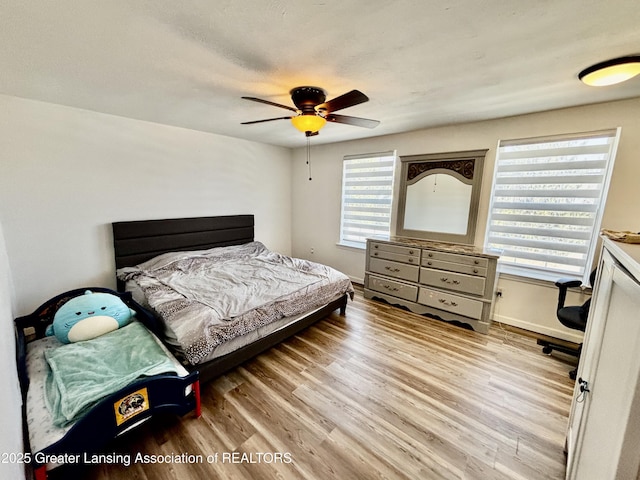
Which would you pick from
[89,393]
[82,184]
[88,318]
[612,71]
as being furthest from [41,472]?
[612,71]

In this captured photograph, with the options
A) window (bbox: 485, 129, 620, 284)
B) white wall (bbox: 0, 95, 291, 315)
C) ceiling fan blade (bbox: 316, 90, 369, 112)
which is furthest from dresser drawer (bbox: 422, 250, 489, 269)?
white wall (bbox: 0, 95, 291, 315)

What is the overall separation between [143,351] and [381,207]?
11.3 ft

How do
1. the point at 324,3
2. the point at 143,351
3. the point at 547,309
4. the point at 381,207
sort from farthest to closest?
the point at 381,207 → the point at 547,309 → the point at 143,351 → the point at 324,3

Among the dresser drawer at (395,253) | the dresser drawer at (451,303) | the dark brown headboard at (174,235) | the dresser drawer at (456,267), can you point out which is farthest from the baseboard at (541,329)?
the dark brown headboard at (174,235)

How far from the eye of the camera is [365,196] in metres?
4.27

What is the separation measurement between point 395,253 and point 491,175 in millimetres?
1463

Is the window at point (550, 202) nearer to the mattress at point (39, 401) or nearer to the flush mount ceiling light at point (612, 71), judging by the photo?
the flush mount ceiling light at point (612, 71)

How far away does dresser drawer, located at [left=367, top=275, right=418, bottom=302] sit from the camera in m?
3.44

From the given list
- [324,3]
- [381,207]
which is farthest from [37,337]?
[381,207]

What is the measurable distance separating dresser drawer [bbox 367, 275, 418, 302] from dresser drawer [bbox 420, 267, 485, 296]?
0.68 feet

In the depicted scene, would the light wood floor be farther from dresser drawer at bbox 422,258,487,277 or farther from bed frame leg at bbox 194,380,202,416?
dresser drawer at bbox 422,258,487,277

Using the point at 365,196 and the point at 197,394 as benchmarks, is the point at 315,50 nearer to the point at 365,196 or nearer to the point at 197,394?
the point at 197,394

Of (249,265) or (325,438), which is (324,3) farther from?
(249,265)

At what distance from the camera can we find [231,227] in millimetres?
4250
